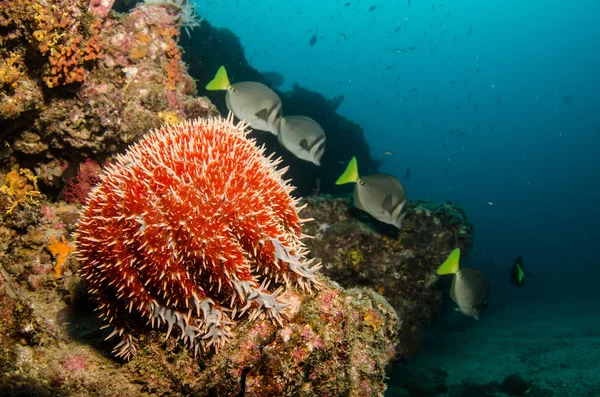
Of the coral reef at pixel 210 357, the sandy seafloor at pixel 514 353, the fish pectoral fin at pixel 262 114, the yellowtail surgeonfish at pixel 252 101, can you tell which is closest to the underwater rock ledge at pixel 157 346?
the coral reef at pixel 210 357

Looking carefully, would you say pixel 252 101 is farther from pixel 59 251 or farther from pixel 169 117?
pixel 59 251

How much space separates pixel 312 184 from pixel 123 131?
8427mm

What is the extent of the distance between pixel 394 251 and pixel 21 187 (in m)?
6.04

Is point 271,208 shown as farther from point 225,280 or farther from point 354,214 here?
point 354,214

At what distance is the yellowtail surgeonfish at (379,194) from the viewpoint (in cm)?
595

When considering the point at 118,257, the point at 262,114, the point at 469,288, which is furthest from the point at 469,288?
the point at 118,257

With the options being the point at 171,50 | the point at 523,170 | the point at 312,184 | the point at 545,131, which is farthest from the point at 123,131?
the point at 545,131

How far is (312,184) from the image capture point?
12062mm

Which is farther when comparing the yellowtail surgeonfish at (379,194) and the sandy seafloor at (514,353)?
the sandy seafloor at (514,353)

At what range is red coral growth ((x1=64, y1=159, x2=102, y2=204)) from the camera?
388 centimetres

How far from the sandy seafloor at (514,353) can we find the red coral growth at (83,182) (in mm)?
7983

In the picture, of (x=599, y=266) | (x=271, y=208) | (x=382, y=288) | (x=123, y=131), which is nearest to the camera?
(x=271, y=208)

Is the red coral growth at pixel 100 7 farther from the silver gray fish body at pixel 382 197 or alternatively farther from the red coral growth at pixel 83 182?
the silver gray fish body at pixel 382 197

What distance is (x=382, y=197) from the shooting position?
5973 millimetres
